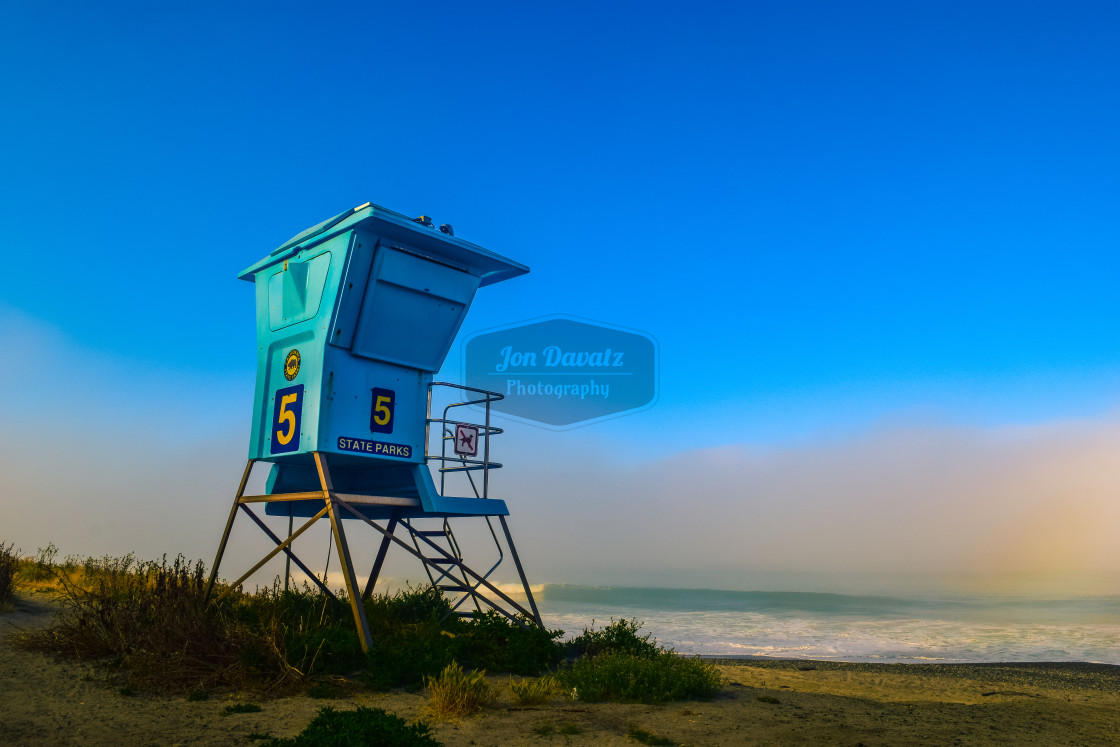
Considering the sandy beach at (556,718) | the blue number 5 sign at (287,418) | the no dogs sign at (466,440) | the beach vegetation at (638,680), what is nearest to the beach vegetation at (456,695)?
the sandy beach at (556,718)

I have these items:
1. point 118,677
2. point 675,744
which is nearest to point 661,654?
point 675,744

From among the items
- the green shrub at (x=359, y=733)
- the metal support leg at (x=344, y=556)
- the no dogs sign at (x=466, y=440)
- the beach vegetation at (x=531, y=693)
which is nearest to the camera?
the green shrub at (x=359, y=733)

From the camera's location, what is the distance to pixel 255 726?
822 cm

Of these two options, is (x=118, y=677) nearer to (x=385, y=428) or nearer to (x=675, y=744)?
(x=385, y=428)

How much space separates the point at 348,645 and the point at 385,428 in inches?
158

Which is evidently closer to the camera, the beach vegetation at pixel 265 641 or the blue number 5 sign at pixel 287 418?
the beach vegetation at pixel 265 641

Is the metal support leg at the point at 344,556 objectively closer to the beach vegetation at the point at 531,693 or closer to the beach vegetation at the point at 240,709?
the beach vegetation at the point at 240,709

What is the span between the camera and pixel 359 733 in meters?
6.54

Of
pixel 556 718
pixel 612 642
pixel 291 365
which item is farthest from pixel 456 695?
pixel 291 365

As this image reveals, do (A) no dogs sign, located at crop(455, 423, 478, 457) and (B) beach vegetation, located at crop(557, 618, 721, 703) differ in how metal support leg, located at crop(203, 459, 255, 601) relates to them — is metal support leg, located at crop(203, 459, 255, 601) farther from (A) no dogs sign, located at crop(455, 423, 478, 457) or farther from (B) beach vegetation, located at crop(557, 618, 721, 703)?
(B) beach vegetation, located at crop(557, 618, 721, 703)

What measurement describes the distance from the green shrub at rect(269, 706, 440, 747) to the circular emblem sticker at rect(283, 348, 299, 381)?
765 cm

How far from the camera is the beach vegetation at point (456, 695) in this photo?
8734 mm

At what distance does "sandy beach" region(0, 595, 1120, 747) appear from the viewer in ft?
26.1

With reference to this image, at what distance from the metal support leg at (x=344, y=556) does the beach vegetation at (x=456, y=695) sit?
234cm
